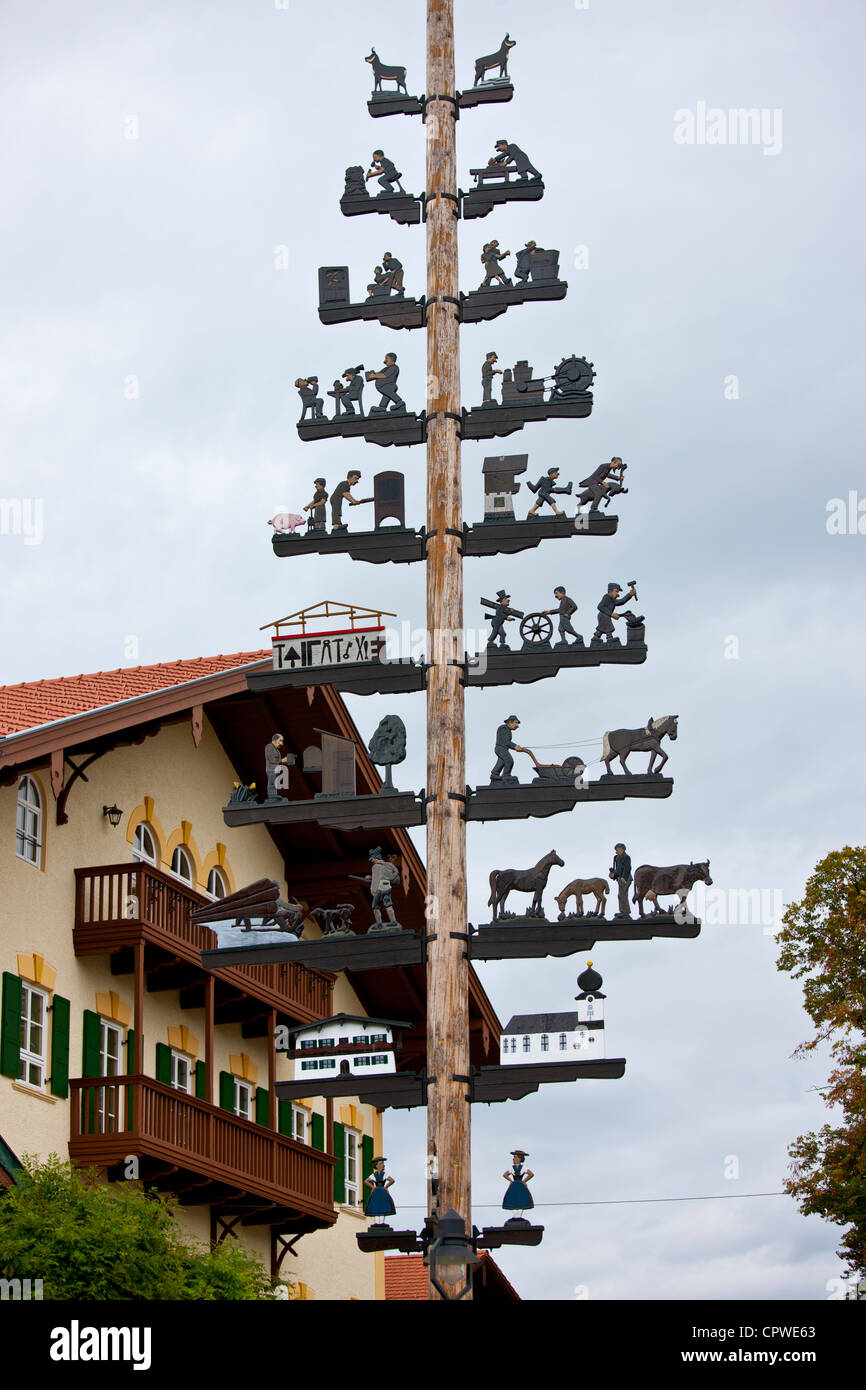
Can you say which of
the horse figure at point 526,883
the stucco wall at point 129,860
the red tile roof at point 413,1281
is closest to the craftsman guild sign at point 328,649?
the horse figure at point 526,883

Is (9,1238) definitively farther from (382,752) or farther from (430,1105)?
(382,752)

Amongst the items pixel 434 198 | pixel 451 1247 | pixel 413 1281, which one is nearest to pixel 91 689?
pixel 434 198

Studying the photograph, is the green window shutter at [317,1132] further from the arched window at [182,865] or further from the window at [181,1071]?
Result: the arched window at [182,865]

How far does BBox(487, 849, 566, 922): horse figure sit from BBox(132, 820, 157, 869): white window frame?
1136 cm

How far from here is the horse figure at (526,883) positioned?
62.3 ft

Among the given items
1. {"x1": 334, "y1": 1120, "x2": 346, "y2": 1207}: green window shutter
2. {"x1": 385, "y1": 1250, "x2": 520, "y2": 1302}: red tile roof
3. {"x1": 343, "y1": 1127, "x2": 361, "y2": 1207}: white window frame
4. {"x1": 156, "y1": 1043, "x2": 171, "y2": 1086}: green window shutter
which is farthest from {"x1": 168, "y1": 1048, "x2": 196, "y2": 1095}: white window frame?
{"x1": 385, "y1": 1250, "x2": 520, "y2": 1302}: red tile roof

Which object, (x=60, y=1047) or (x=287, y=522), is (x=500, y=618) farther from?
(x=60, y=1047)

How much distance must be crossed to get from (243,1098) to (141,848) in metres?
5.06

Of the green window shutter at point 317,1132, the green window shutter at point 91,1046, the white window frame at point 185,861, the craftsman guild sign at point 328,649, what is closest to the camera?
the craftsman guild sign at point 328,649

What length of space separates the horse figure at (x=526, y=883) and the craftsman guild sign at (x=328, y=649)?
7.91 feet

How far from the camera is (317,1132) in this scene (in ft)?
115

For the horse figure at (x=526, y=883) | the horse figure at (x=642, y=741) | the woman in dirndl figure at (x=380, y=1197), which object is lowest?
the woman in dirndl figure at (x=380, y=1197)

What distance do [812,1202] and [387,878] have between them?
18989mm
